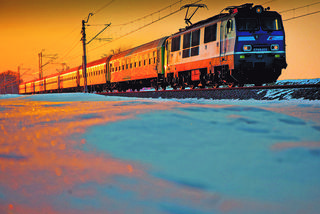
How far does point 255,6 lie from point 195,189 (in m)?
12.6

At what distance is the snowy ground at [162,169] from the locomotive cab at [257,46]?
913cm

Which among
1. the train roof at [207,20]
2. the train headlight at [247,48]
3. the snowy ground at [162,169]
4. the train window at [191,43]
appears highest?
the train roof at [207,20]

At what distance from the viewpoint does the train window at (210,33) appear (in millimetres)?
13258

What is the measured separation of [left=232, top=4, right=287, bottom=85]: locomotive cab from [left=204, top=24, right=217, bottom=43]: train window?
1080 mm

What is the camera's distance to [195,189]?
6.30ft

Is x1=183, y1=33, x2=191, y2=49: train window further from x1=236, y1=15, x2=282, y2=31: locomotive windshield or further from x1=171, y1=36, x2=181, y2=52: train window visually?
x1=236, y1=15, x2=282, y2=31: locomotive windshield

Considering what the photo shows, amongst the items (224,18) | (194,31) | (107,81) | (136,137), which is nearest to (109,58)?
(107,81)

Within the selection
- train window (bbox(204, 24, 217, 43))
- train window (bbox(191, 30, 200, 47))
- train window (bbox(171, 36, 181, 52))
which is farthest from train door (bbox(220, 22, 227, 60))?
train window (bbox(171, 36, 181, 52))

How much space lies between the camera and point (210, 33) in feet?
44.3

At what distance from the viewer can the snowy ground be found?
1785 mm

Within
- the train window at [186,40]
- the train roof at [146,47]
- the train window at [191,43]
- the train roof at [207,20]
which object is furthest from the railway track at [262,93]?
the train roof at [146,47]

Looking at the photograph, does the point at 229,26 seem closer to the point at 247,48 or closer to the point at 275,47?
the point at 247,48

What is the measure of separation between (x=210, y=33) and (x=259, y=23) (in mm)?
2057

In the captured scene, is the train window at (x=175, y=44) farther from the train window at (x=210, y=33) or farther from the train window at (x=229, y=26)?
the train window at (x=229, y=26)
